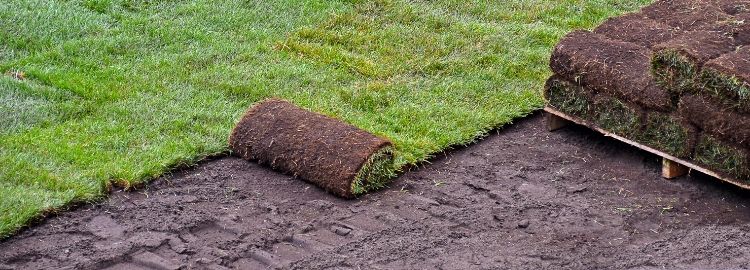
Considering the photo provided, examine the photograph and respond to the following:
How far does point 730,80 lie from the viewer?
800cm

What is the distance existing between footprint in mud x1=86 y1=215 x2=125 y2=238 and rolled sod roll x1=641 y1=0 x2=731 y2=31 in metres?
4.77

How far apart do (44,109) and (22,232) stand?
2.04 meters

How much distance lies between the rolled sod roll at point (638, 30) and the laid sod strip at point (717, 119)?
89cm

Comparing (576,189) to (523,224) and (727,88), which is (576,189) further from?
(727,88)

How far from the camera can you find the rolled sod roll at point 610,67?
8727 millimetres

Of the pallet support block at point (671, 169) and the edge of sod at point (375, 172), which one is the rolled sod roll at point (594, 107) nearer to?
the pallet support block at point (671, 169)

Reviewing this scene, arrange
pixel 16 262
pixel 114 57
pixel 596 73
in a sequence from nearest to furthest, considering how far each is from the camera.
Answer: pixel 16 262
pixel 596 73
pixel 114 57

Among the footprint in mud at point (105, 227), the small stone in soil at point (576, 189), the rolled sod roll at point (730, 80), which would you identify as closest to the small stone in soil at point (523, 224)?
the small stone in soil at point (576, 189)

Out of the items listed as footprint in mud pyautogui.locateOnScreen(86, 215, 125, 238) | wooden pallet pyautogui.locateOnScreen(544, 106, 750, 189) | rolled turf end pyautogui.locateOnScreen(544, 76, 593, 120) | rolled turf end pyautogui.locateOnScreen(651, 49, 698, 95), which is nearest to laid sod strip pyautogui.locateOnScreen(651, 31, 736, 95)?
rolled turf end pyautogui.locateOnScreen(651, 49, 698, 95)

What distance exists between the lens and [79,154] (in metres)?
8.84

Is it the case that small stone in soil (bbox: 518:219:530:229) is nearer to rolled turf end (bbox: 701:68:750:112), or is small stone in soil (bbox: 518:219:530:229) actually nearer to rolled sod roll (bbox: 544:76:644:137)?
→ rolled sod roll (bbox: 544:76:644:137)

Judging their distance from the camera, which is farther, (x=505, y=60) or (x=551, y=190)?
(x=505, y=60)

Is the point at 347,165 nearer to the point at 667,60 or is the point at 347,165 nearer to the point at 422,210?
the point at 422,210

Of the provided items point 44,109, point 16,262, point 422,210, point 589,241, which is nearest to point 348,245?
point 422,210
